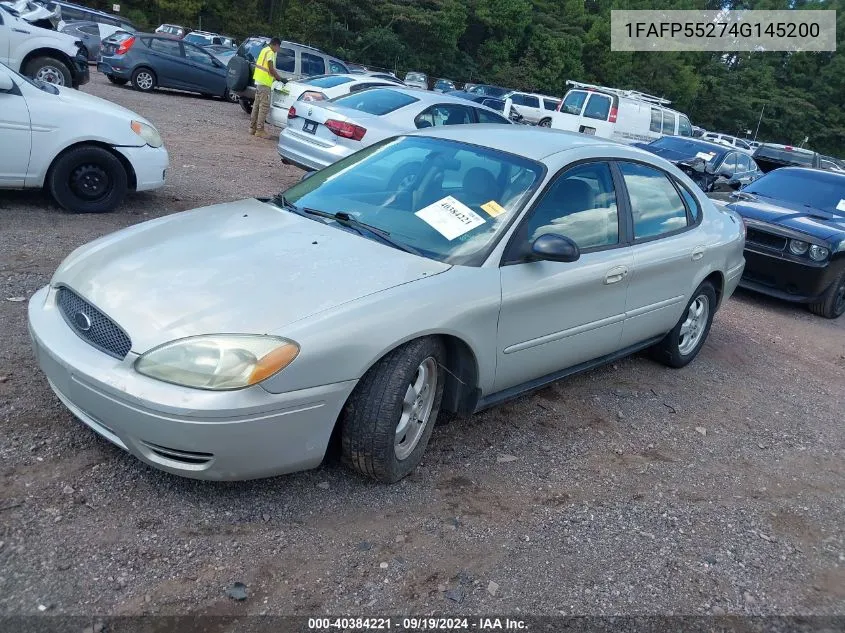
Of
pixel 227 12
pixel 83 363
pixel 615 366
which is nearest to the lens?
pixel 83 363

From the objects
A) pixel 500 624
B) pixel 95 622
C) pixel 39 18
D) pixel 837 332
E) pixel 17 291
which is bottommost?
pixel 837 332

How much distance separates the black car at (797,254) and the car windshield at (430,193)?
199 inches

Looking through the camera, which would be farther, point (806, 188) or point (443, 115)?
point (443, 115)

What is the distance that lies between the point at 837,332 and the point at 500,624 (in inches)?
265

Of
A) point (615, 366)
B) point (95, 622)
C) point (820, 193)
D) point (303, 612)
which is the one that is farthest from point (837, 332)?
point (95, 622)

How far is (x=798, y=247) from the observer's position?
8086mm

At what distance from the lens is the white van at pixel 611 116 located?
63.3 ft

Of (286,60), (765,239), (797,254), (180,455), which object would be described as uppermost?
(286,60)

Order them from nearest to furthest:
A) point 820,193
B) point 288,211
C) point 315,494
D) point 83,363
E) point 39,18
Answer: point 83,363 → point 315,494 → point 288,211 → point 820,193 → point 39,18

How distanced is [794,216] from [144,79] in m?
15.5

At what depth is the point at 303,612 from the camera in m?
2.70

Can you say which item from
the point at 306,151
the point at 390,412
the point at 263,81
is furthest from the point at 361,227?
the point at 263,81

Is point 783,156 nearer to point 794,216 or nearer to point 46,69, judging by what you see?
point 794,216

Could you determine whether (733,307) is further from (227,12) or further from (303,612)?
(227,12)
